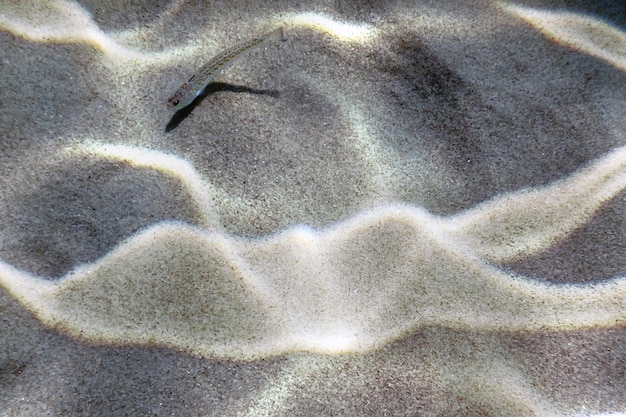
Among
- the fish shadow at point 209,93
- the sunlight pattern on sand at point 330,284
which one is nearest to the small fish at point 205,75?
the fish shadow at point 209,93

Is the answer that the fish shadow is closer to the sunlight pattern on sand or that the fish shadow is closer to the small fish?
the small fish

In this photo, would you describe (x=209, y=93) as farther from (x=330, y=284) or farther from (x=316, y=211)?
(x=330, y=284)

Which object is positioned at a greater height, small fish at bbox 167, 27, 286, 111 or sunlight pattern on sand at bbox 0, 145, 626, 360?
small fish at bbox 167, 27, 286, 111

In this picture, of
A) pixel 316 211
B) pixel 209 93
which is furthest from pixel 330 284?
pixel 209 93

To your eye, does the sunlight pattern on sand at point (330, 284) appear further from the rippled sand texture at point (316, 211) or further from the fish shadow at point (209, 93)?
the fish shadow at point (209, 93)

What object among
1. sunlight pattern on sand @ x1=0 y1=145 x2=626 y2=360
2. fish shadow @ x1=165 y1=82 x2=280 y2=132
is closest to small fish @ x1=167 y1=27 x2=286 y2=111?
fish shadow @ x1=165 y1=82 x2=280 y2=132
